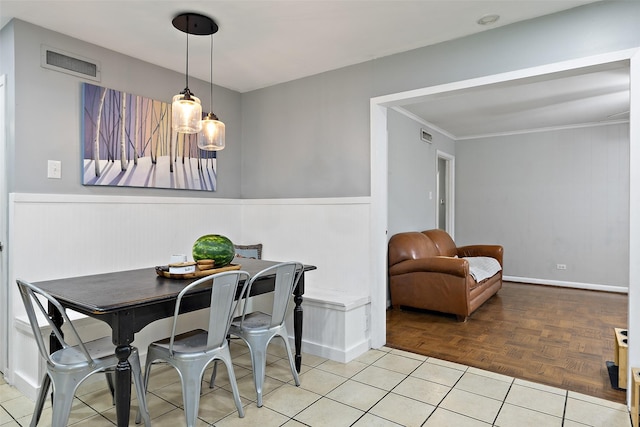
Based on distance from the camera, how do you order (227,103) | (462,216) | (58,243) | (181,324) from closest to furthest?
(58,243), (181,324), (227,103), (462,216)

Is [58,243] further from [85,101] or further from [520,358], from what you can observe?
[520,358]

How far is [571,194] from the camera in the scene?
19.0 feet

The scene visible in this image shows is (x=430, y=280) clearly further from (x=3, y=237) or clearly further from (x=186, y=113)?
(x=3, y=237)

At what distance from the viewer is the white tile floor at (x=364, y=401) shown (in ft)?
7.03

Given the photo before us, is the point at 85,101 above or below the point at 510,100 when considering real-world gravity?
below

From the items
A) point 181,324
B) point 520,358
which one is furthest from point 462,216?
point 181,324

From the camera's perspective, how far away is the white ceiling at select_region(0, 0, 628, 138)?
7.80 feet

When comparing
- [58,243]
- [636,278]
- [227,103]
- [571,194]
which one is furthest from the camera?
[571,194]

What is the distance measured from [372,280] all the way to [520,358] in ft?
4.20

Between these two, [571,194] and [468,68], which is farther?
[571,194]

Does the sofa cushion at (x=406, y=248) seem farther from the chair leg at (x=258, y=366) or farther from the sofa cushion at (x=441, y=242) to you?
the chair leg at (x=258, y=366)

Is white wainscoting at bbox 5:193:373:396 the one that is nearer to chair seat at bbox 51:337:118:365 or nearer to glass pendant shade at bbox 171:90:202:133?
chair seat at bbox 51:337:118:365

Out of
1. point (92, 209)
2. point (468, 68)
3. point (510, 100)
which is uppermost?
point (510, 100)

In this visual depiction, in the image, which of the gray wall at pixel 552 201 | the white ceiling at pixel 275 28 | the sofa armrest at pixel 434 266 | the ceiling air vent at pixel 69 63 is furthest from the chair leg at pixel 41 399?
the gray wall at pixel 552 201
